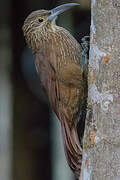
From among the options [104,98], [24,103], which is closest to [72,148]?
[104,98]

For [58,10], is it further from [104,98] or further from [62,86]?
[104,98]

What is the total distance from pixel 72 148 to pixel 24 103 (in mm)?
2716

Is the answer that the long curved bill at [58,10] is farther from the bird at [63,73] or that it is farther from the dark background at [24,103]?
the dark background at [24,103]

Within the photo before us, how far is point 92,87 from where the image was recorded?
2.74 m

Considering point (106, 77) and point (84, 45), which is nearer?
point (106, 77)

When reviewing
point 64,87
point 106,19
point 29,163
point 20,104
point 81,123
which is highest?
point 106,19

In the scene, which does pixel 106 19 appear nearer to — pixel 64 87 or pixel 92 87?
pixel 92 87

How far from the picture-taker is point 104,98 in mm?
2658

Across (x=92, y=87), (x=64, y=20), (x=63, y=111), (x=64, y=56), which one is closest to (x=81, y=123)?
(x=63, y=111)

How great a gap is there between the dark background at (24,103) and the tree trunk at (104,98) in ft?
9.97

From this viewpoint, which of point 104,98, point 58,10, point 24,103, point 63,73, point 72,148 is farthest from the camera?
point 24,103

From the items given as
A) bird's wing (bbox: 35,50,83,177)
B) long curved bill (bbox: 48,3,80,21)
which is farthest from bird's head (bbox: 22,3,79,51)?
bird's wing (bbox: 35,50,83,177)

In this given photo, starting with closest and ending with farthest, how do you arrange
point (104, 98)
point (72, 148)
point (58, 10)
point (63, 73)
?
point (104, 98) → point (72, 148) → point (63, 73) → point (58, 10)

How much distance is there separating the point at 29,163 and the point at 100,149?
342cm
